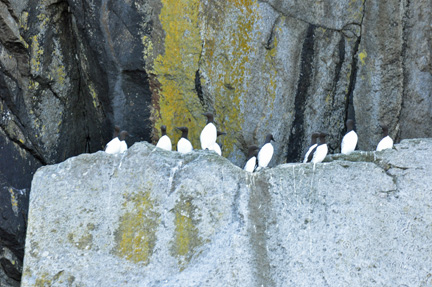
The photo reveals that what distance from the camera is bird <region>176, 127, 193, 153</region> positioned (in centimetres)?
784

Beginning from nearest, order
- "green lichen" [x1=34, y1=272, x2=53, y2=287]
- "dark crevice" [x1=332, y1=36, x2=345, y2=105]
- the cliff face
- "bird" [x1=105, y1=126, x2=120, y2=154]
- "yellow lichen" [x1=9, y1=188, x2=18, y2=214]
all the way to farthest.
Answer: "green lichen" [x1=34, y1=272, x2=53, y2=287]
"yellow lichen" [x1=9, y1=188, x2=18, y2=214]
"bird" [x1=105, y1=126, x2=120, y2=154]
the cliff face
"dark crevice" [x1=332, y1=36, x2=345, y2=105]

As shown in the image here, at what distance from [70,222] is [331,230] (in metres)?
2.25

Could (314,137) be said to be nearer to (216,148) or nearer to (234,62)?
(216,148)

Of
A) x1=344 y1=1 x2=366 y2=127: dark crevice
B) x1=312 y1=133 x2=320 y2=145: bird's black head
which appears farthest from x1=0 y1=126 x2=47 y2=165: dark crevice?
x1=344 y1=1 x2=366 y2=127: dark crevice

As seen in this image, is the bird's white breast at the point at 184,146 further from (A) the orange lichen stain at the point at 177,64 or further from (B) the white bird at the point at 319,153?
(B) the white bird at the point at 319,153

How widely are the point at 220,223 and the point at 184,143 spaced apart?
141 cm

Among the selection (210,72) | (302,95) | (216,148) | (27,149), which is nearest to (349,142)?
(302,95)

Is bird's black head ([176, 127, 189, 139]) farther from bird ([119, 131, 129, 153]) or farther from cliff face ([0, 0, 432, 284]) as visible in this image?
bird ([119, 131, 129, 153])

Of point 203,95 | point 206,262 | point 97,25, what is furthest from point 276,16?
point 206,262

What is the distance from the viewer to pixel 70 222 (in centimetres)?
674

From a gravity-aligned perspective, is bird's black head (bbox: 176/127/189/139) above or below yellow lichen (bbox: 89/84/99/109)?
below

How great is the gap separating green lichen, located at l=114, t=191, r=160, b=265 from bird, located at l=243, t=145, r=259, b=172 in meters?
1.32

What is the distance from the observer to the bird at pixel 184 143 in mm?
7840

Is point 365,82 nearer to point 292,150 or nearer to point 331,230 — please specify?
point 292,150
